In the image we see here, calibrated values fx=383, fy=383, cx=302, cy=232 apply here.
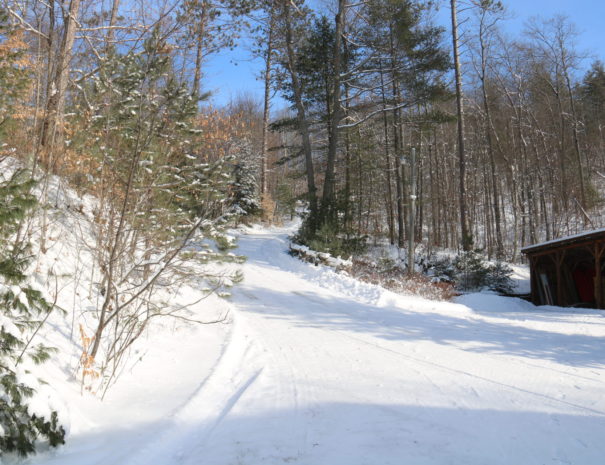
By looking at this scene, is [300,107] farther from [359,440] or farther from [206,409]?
[359,440]

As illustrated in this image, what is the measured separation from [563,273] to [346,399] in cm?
1423

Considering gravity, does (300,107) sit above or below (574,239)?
above

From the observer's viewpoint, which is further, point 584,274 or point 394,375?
point 584,274

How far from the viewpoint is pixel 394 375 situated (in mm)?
4660

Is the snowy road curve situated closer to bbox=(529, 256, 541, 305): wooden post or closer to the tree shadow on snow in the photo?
the tree shadow on snow

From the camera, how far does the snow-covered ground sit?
113 inches

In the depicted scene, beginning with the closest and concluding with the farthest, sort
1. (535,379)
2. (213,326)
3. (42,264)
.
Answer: (535,379) → (42,264) → (213,326)

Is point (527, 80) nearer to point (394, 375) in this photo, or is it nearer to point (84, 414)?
point (394, 375)

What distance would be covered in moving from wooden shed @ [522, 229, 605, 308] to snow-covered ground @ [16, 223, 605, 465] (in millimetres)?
6858

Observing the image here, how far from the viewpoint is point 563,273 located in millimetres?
14539

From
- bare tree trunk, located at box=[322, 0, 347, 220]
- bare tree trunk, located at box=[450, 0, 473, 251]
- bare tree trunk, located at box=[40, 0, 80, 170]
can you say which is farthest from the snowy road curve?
bare tree trunk, located at box=[450, 0, 473, 251]

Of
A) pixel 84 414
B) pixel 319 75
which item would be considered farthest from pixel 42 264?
pixel 319 75

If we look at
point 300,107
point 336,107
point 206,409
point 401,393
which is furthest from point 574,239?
point 206,409

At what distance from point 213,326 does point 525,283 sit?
51.8 feet
